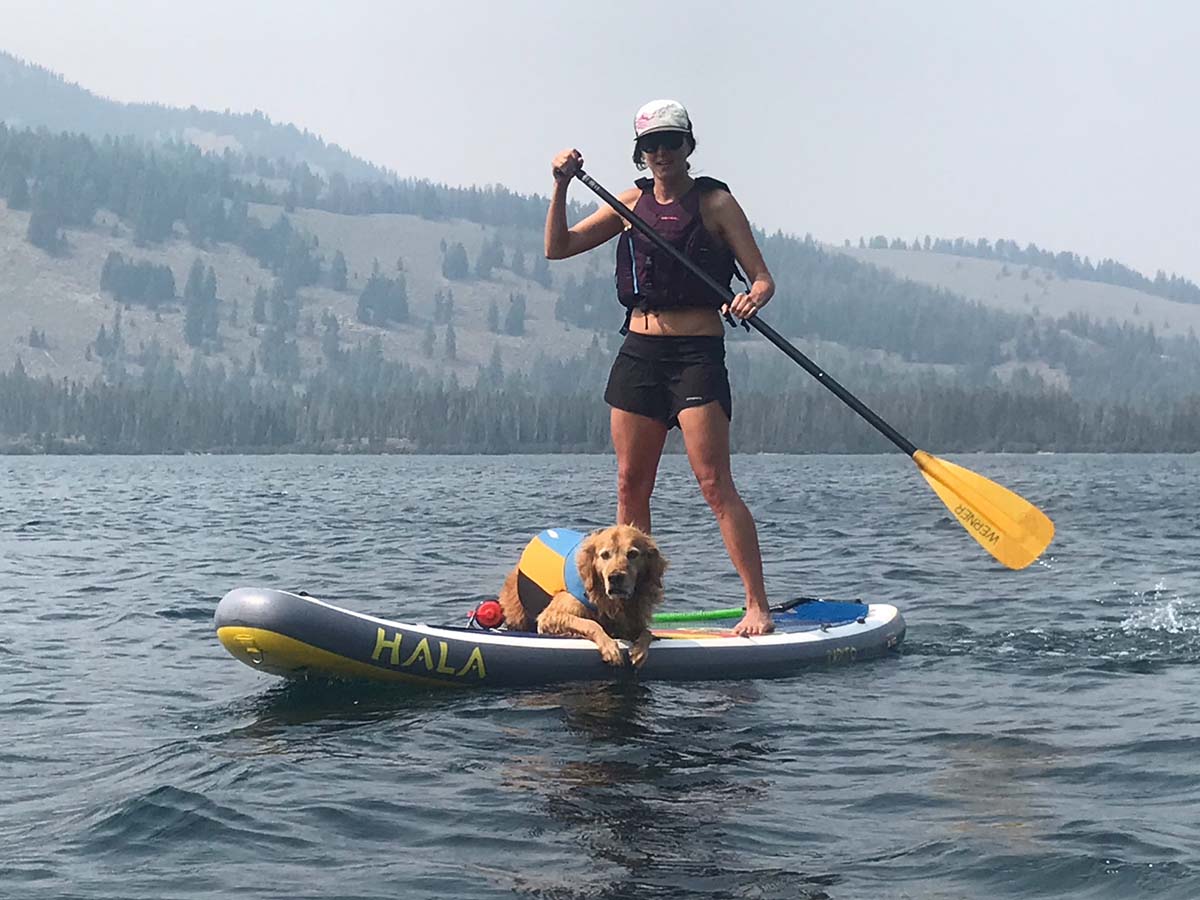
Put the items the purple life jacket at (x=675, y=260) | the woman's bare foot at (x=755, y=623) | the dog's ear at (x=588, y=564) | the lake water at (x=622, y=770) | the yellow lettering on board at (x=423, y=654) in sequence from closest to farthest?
the lake water at (x=622, y=770) < the yellow lettering on board at (x=423, y=654) < the dog's ear at (x=588, y=564) < the purple life jacket at (x=675, y=260) < the woman's bare foot at (x=755, y=623)

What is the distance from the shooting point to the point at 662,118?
10.5m

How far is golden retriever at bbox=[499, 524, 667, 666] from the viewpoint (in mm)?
10148

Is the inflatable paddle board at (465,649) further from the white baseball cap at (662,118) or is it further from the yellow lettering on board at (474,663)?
the white baseball cap at (662,118)

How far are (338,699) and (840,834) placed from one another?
13.3 feet

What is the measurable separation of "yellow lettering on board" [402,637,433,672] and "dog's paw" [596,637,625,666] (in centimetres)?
113

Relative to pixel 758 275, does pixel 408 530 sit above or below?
below

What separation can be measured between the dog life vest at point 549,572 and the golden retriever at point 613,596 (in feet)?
0.17

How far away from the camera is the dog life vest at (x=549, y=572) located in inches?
415

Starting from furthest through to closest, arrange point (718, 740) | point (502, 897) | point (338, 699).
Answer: point (338, 699) < point (718, 740) < point (502, 897)

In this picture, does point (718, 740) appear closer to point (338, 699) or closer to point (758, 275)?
point (338, 699)

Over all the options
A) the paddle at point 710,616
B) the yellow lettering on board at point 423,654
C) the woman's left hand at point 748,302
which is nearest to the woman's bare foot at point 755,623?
the paddle at point 710,616

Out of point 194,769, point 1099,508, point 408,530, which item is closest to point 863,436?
point 1099,508

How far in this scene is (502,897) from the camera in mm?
5887

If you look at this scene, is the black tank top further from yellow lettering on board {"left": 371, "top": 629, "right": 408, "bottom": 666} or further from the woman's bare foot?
yellow lettering on board {"left": 371, "top": 629, "right": 408, "bottom": 666}
